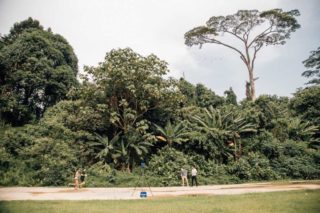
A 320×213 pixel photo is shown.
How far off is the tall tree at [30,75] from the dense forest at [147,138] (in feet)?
13.4

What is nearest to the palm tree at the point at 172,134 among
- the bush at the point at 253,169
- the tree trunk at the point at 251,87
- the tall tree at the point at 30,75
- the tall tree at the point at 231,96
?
the bush at the point at 253,169

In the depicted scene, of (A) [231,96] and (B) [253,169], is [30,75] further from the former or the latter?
(B) [253,169]

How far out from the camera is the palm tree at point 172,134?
22.0 m

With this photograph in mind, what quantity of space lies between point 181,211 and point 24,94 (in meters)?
26.4

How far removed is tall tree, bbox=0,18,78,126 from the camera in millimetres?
28703

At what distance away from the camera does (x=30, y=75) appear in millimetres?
29328

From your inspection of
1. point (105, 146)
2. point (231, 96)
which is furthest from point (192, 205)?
point (231, 96)

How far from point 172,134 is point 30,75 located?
15.9 meters

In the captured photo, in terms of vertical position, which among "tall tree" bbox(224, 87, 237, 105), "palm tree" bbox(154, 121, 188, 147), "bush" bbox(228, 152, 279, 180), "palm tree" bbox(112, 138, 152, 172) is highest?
"tall tree" bbox(224, 87, 237, 105)

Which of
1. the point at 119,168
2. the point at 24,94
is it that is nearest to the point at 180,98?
the point at 119,168

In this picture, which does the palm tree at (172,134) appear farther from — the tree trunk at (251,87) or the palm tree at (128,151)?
the tree trunk at (251,87)

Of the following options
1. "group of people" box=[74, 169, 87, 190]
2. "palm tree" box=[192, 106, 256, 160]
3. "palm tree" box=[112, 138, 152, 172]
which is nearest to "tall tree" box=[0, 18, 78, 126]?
"palm tree" box=[112, 138, 152, 172]

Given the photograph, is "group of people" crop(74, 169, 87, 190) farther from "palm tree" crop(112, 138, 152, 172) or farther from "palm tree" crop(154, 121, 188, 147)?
"palm tree" crop(154, 121, 188, 147)

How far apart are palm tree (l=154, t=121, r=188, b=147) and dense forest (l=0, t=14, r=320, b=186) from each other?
7 centimetres
